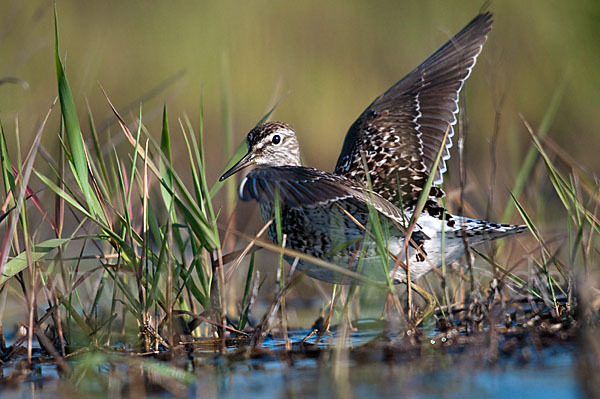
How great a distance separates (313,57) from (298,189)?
5.85m

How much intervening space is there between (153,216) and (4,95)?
4603 millimetres

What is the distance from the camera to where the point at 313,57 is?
9664mm

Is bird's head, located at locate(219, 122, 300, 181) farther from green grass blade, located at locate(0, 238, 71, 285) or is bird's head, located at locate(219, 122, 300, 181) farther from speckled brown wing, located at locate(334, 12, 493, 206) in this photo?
green grass blade, located at locate(0, 238, 71, 285)

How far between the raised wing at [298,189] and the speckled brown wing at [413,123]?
111cm

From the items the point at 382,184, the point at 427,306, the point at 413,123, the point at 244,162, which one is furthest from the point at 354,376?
the point at 413,123

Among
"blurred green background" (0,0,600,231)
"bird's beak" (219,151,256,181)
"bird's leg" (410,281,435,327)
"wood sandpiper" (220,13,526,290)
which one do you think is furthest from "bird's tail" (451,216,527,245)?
"blurred green background" (0,0,600,231)

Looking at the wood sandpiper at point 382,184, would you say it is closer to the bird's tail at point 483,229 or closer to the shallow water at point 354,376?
the bird's tail at point 483,229

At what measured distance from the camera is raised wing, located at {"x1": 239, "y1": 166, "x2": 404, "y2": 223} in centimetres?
399

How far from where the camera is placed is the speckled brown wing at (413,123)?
549 cm

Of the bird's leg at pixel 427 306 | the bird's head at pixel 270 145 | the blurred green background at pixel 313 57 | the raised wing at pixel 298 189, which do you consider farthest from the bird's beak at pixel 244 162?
the blurred green background at pixel 313 57

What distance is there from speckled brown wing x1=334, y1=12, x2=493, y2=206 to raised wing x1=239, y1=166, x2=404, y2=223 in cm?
111

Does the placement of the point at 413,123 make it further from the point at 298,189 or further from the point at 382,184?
the point at 298,189

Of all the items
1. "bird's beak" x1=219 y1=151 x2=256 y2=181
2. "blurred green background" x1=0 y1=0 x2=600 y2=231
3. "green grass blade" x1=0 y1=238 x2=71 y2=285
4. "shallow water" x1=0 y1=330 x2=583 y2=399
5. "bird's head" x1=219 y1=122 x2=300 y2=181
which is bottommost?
"shallow water" x1=0 y1=330 x2=583 y2=399

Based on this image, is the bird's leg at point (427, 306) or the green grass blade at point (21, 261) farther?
the bird's leg at point (427, 306)
